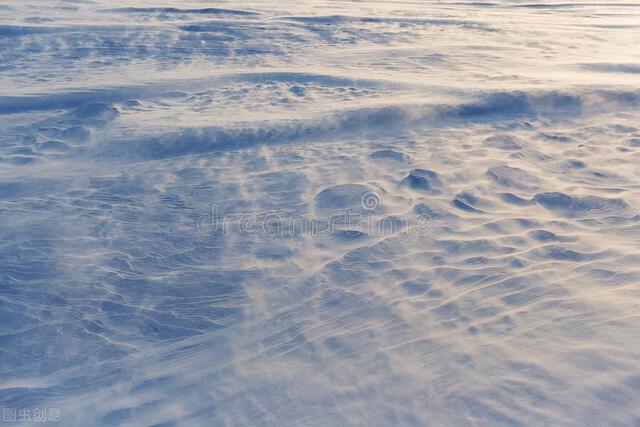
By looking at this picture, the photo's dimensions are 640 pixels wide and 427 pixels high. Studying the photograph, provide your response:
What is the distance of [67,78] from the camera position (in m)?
5.84

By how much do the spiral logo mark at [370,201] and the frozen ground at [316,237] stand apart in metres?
0.02

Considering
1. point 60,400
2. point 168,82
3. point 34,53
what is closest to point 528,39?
point 168,82

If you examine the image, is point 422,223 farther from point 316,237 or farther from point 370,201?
point 316,237

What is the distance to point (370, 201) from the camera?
12.8 ft

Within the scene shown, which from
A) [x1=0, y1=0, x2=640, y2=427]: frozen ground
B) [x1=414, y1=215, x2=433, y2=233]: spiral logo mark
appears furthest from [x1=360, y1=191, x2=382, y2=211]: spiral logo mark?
[x1=414, y1=215, x2=433, y2=233]: spiral logo mark

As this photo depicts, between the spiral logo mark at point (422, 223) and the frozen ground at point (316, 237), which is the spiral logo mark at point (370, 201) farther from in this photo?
the spiral logo mark at point (422, 223)

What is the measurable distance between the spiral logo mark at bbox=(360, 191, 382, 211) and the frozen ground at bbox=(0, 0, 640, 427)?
0.07 feet

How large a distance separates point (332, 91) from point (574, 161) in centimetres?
230

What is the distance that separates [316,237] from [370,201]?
0.53 m

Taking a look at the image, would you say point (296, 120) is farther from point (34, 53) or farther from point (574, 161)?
point (34, 53)

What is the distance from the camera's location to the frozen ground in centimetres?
256

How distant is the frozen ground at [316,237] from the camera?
2559 millimetres

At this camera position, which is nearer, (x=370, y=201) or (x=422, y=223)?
(x=422, y=223)

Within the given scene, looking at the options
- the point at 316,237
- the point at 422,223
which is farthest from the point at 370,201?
the point at 316,237
